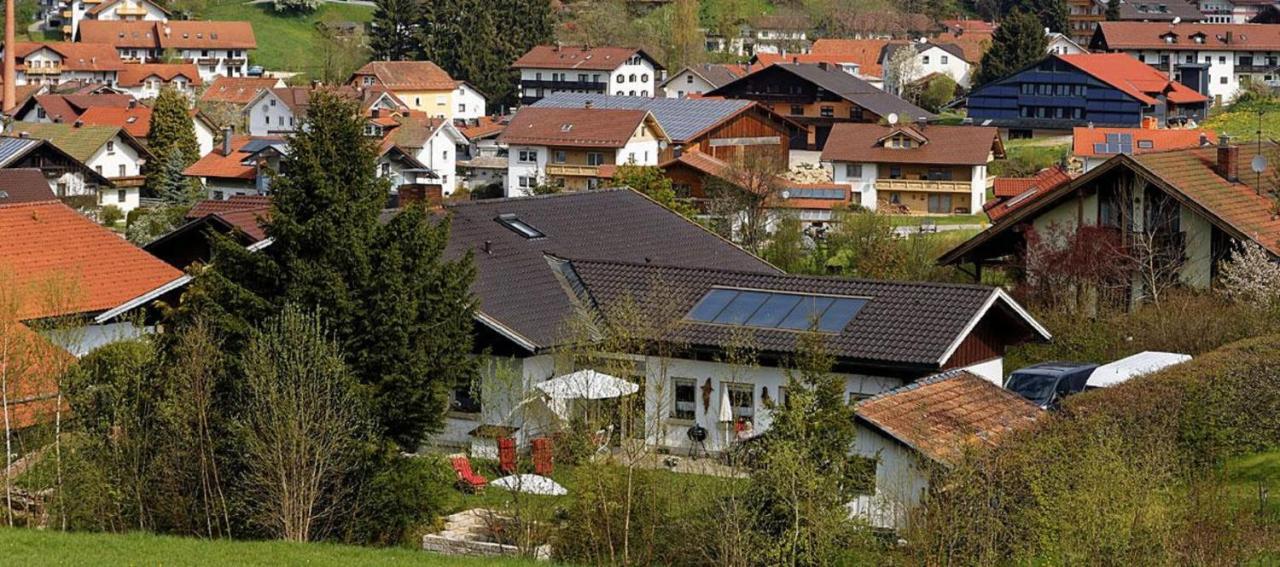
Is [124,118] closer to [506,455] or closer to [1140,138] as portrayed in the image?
[1140,138]

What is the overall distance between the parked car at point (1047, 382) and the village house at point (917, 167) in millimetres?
37449

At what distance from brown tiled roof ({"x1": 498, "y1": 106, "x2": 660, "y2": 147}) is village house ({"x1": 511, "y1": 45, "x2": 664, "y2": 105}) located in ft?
92.7

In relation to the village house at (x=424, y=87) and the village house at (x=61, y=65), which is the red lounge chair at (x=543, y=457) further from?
the village house at (x=61, y=65)

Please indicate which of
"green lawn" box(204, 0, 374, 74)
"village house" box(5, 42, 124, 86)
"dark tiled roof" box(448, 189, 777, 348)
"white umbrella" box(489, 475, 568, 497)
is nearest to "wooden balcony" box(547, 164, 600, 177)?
"dark tiled roof" box(448, 189, 777, 348)

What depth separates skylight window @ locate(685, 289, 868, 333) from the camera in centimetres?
2200

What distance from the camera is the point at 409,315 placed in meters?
18.5

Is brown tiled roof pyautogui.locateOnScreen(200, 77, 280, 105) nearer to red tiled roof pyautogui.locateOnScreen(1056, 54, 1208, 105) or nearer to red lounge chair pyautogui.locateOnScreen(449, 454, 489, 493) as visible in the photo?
red tiled roof pyautogui.locateOnScreen(1056, 54, 1208, 105)

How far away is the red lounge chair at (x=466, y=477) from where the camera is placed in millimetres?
19891

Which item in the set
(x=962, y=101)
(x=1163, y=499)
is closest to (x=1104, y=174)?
(x=1163, y=499)


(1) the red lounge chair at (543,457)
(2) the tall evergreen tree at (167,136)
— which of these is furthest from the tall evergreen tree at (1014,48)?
(1) the red lounge chair at (543,457)

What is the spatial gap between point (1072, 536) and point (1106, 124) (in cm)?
6437

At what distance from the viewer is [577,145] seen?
213ft

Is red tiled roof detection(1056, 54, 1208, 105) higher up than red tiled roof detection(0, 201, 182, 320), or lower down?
higher up

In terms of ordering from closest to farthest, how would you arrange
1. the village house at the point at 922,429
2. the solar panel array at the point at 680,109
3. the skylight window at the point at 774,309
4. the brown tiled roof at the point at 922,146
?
the village house at the point at 922,429 → the skylight window at the point at 774,309 → the brown tiled roof at the point at 922,146 → the solar panel array at the point at 680,109
